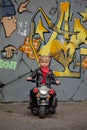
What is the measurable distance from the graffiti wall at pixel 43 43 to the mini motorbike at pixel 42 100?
92.1 inches

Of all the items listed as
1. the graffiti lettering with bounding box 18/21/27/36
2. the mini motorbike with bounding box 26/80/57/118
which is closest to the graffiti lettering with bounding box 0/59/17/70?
the graffiti lettering with bounding box 18/21/27/36

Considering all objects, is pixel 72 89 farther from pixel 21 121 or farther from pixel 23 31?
pixel 21 121

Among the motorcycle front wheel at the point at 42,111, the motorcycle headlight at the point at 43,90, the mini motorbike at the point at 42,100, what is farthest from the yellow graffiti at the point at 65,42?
the motorcycle front wheel at the point at 42,111

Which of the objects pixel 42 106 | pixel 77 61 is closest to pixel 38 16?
pixel 77 61

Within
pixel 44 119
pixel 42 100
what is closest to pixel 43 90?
pixel 42 100

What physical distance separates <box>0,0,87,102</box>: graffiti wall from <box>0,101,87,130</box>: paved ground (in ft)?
2.38

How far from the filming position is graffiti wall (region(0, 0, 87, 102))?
1315 centimetres

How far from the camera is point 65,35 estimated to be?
13.7 metres

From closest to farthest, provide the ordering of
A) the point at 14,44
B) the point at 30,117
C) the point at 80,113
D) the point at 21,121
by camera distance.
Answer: the point at 21,121 → the point at 30,117 → the point at 80,113 → the point at 14,44

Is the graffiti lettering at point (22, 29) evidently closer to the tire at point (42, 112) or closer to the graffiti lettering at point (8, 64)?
the graffiti lettering at point (8, 64)

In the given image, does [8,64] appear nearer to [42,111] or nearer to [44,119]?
[42,111]

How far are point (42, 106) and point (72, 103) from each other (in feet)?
10.1

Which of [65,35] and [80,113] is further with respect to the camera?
[65,35]

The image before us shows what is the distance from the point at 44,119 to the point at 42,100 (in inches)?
18.0
